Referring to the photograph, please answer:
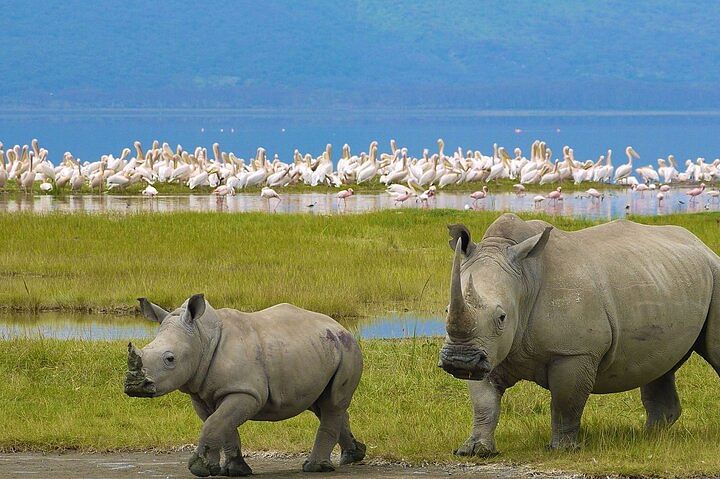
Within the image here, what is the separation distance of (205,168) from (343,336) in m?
37.0

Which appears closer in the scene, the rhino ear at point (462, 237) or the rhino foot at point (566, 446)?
the rhino ear at point (462, 237)

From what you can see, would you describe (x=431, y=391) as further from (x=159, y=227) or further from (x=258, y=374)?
(x=159, y=227)

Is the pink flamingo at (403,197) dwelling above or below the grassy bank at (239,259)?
above

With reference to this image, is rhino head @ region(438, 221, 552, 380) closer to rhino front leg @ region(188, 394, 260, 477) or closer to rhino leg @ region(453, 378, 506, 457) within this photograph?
rhino leg @ region(453, 378, 506, 457)

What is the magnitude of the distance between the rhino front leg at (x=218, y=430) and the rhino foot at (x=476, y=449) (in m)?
1.43

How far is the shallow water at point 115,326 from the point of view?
15172mm

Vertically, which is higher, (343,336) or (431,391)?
(343,336)

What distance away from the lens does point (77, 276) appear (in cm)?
1881

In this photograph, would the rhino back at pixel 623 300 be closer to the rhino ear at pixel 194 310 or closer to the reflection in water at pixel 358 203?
the rhino ear at pixel 194 310

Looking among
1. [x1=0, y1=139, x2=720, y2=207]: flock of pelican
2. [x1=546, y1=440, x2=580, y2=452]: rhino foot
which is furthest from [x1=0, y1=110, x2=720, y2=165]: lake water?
[x1=546, y1=440, x2=580, y2=452]: rhino foot

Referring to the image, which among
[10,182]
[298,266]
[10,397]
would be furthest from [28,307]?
[10,182]

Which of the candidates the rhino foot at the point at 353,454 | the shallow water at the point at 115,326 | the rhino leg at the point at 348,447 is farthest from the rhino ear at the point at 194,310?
the shallow water at the point at 115,326

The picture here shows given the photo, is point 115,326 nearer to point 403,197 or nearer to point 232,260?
point 232,260

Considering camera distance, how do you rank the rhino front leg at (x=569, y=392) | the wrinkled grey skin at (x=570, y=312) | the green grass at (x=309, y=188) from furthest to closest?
the green grass at (x=309, y=188) → the rhino front leg at (x=569, y=392) → the wrinkled grey skin at (x=570, y=312)
